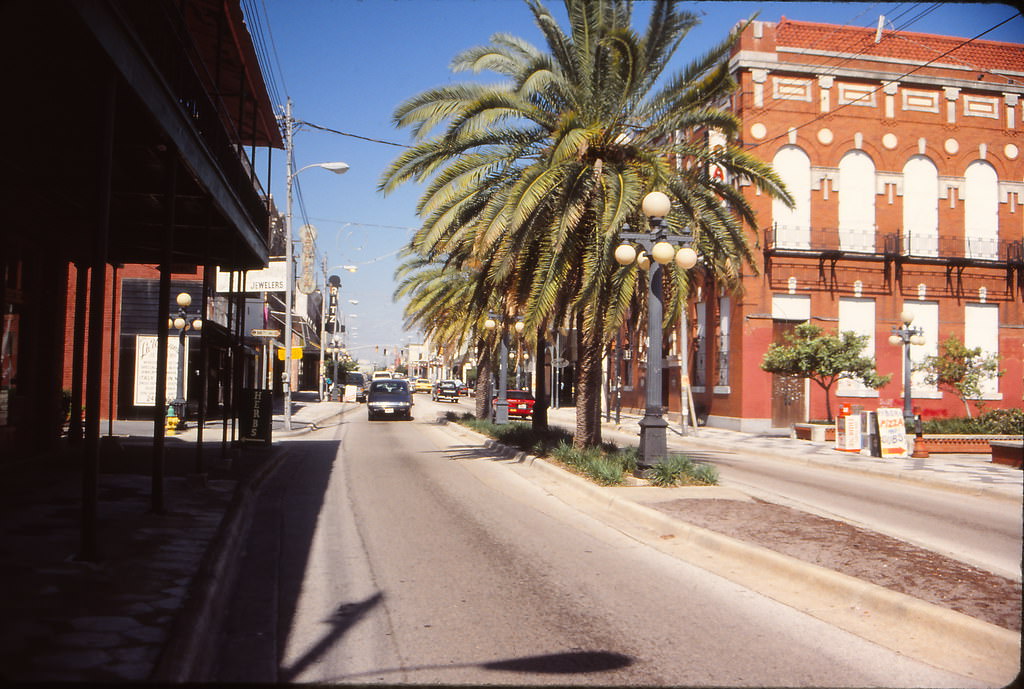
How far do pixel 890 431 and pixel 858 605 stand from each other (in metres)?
15.2

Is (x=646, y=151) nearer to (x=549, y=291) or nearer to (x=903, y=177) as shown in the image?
(x=549, y=291)

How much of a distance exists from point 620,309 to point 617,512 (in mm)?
4794

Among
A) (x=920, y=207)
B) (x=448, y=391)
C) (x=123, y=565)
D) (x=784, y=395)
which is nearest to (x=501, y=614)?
(x=123, y=565)

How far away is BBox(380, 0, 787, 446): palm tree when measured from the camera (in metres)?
14.2

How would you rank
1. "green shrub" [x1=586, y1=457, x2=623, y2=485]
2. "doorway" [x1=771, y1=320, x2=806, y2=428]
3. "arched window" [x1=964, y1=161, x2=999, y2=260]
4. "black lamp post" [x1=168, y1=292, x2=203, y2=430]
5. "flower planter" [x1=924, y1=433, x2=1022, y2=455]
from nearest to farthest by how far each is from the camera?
"arched window" [x1=964, y1=161, x2=999, y2=260]
"flower planter" [x1=924, y1=433, x2=1022, y2=455]
"green shrub" [x1=586, y1=457, x2=623, y2=485]
"black lamp post" [x1=168, y1=292, x2=203, y2=430]
"doorway" [x1=771, y1=320, x2=806, y2=428]

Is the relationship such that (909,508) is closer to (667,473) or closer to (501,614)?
(667,473)

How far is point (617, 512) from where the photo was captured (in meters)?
10.9

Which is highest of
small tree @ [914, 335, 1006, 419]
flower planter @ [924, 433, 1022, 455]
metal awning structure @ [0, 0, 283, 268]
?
metal awning structure @ [0, 0, 283, 268]

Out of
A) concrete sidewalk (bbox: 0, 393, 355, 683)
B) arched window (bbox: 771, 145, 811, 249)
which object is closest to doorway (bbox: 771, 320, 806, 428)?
arched window (bbox: 771, 145, 811, 249)

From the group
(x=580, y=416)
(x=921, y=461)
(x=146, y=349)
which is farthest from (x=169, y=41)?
(x=146, y=349)

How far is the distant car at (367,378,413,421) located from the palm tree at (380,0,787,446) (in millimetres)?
20457

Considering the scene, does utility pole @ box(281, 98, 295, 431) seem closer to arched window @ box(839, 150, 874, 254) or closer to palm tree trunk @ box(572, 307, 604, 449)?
palm tree trunk @ box(572, 307, 604, 449)

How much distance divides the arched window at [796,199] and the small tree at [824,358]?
5.81 m

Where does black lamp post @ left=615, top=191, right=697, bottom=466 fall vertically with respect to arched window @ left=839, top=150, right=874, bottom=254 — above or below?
below
